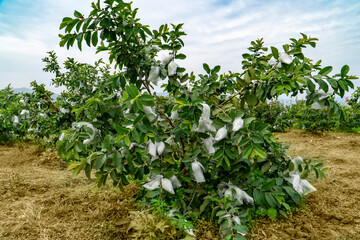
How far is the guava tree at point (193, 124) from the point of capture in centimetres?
168

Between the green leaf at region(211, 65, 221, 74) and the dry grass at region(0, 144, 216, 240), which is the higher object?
the green leaf at region(211, 65, 221, 74)

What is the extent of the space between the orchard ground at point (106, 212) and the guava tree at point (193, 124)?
175 mm

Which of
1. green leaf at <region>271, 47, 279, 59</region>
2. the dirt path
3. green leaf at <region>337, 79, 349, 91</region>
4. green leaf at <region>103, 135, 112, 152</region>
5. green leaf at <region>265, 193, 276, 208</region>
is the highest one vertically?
green leaf at <region>271, 47, 279, 59</region>

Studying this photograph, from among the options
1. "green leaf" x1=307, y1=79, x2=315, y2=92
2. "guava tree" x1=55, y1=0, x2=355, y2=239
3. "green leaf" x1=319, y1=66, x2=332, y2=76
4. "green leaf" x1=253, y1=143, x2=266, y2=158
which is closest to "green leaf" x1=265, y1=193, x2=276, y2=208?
"guava tree" x1=55, y1=0, x2=355, y2=239

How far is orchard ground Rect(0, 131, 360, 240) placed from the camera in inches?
73.2

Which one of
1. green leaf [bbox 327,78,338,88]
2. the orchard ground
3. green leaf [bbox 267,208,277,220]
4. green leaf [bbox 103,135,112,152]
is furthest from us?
green leaf [bbox 267,208,277,220]

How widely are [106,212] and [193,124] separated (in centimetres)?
110

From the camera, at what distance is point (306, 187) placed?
2.04m

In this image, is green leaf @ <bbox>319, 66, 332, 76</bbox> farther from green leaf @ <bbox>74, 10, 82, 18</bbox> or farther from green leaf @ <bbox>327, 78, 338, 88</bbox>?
green leaf @ <bbox>74, 10, 82, 18</bbox>

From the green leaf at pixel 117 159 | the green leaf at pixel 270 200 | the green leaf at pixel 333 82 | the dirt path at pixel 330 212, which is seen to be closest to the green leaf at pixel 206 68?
the green leaf at pixel 333 82

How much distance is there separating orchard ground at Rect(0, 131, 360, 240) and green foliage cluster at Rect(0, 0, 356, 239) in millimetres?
160

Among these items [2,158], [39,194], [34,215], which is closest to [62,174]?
[39,194]

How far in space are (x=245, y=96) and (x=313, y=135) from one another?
4.51 m

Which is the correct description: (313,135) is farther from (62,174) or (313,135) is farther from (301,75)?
(62,174)
